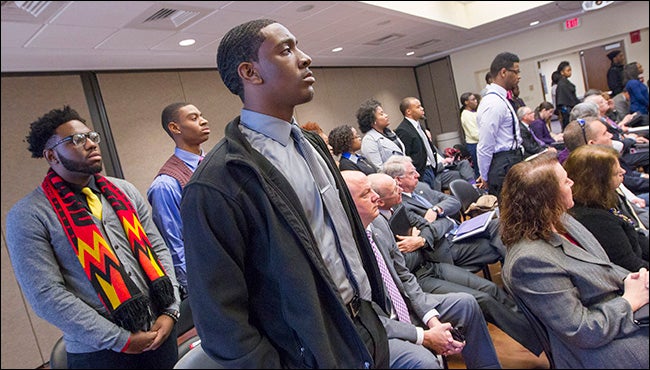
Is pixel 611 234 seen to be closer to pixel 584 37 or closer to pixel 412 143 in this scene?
pixel 412 143

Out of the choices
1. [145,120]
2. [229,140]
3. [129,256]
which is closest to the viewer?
[229,140]

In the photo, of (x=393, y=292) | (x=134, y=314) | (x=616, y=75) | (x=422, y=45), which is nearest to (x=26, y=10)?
(x=134, y=314)

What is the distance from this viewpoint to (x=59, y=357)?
3.49ft

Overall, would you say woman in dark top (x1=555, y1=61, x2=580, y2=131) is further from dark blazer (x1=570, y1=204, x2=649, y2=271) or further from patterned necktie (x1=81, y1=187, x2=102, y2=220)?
patterned necktie (x1=81, y1=187, x2=102, y2=220)

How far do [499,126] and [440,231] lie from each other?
102 cm

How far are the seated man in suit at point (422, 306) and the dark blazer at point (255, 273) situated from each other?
673mm

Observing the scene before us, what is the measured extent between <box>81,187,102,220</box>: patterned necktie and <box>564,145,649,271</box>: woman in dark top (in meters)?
1.81

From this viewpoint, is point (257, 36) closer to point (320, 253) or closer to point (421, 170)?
point (320, 253)

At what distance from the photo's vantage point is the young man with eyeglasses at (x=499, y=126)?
2.72 m

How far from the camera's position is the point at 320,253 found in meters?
0.83

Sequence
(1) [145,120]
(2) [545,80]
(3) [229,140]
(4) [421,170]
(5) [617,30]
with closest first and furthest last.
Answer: (3) [229,140], (4) [421,170], (1) [145,120], (5) [617,30], (2) [545,80]

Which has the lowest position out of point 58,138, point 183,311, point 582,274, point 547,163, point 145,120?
point 582,274

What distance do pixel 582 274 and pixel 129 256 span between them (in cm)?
145

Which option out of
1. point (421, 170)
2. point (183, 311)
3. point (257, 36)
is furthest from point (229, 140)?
point (421, 170)
